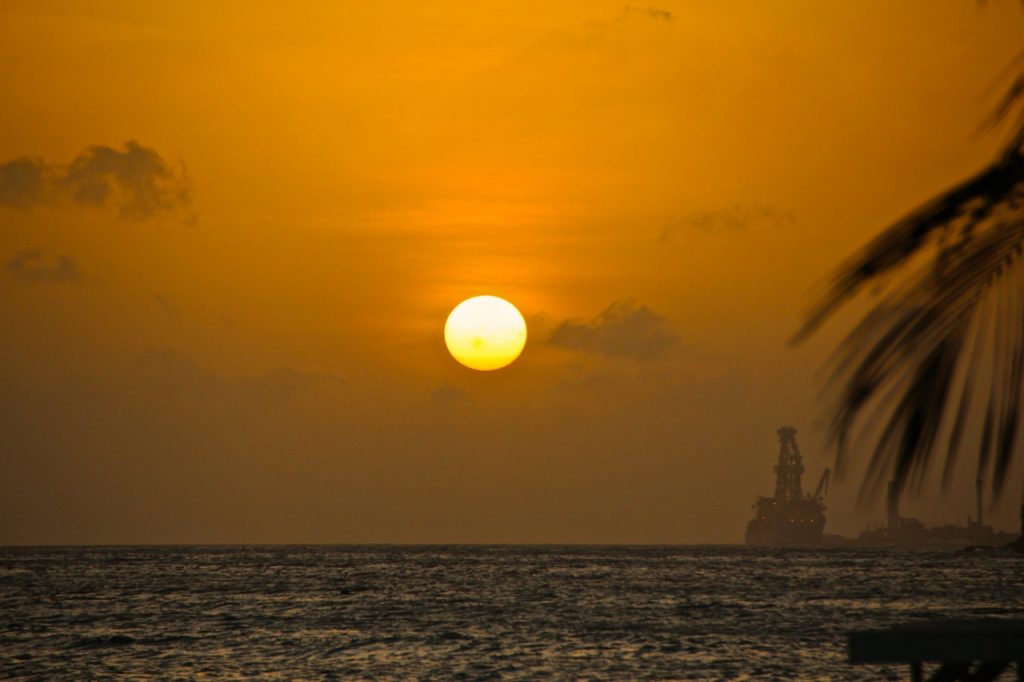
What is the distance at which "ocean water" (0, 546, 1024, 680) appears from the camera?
47438 mm

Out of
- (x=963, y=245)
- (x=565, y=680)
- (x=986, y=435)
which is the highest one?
(x=963, y=245)

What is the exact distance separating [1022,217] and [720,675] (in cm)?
4315

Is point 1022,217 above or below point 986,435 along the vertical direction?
above

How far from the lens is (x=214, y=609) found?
84.6 m

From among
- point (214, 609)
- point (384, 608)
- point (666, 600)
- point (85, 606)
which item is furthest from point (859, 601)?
point (85, 606)

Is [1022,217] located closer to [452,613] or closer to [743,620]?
[743,620]

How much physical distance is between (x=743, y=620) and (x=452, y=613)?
17.5m

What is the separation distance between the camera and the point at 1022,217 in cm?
280

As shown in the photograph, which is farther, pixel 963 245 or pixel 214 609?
pixel 214 609

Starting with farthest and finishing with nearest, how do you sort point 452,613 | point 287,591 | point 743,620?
1. point 287,591
2. point 452,613
3. point 743,620

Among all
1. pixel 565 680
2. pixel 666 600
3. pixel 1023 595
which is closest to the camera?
pixel 565 680

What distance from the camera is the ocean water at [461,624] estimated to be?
4744cm

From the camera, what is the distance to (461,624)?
231 ft

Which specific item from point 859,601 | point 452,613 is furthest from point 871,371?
point 859,601
